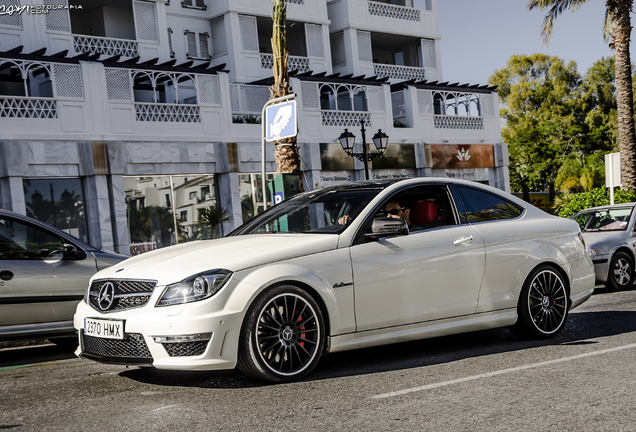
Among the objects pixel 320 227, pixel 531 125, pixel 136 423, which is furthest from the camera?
pixel 531 125

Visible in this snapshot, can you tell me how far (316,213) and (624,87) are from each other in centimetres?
1834

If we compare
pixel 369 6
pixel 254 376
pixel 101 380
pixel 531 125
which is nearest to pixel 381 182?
pixel 254 376

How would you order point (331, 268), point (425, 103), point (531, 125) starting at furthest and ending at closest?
1. point (531, 125)
2. point (425, 103)
3. point (331, 268)

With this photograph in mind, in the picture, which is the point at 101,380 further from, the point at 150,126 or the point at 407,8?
the point at 407,8

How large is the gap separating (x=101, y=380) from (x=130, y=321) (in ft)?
3.35

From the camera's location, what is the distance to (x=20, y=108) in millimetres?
20672

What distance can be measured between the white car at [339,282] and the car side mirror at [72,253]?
1999 mm

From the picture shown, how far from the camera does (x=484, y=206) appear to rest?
7.26m

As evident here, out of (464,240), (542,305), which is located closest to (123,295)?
(464,240)

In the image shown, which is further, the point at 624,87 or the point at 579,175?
the point at 579,175

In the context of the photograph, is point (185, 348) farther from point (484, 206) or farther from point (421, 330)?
point (484, 206)

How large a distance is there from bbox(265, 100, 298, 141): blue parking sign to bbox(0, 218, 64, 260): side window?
3.74 m

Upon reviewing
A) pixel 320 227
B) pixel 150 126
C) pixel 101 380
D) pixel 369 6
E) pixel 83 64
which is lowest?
pixel 101 380

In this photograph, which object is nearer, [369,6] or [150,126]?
[150,126]
